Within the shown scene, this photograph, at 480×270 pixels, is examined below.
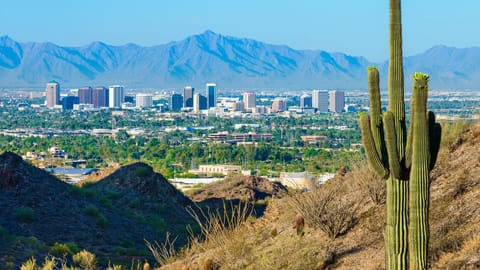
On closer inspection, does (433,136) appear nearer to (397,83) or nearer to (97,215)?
(397,83)

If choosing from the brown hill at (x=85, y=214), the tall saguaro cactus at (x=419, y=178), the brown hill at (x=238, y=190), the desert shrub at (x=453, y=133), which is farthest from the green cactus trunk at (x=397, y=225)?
the brown hill at (x=238, y=190)

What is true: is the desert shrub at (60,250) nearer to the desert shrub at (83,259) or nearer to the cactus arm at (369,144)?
the desert shrub at (83,259)

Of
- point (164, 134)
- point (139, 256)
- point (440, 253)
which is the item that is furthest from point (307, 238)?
point (164, 134)

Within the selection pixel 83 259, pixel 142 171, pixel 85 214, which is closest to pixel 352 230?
pixel 83 259

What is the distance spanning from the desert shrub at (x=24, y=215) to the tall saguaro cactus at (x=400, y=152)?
1862cm

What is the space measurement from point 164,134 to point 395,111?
5445 inches

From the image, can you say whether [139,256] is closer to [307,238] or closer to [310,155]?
[307,238]

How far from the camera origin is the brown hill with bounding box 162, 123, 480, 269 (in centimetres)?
1315

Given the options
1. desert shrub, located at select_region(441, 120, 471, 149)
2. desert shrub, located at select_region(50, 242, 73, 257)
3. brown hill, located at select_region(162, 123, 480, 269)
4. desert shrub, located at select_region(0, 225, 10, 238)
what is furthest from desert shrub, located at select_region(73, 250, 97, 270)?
desert shrub, located at select_region(441, 120, 471, 149)

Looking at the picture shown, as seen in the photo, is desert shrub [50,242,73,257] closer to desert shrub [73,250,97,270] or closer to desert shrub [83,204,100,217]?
desert shrub [73,250,97,270]

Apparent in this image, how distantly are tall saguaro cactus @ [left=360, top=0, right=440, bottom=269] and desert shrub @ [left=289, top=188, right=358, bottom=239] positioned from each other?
473 centimetres

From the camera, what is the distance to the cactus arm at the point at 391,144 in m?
10.0

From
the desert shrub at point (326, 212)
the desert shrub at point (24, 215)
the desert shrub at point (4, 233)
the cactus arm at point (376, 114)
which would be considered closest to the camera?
the cactus arm at point (376, 114)

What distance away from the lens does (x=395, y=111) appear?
1030 centimetres
